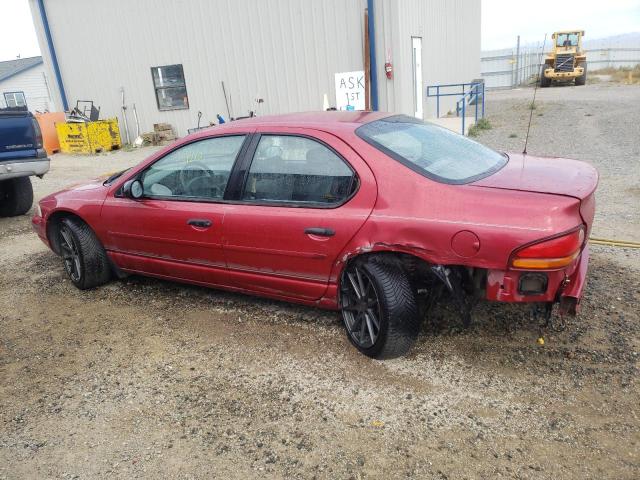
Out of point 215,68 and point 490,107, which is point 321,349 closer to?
point 215,68

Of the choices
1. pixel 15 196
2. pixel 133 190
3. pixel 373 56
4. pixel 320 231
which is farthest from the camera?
pixel 373 56

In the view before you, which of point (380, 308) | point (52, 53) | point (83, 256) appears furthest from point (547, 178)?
point (52, 53)

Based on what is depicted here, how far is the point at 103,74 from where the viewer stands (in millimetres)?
15578

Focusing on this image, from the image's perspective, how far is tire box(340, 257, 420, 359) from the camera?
3035mm

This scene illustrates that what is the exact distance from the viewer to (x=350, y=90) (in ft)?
31.7

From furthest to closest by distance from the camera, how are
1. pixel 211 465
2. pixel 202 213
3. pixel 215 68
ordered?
pixel 215 68 < pixel 202 213 < pixel 211 465

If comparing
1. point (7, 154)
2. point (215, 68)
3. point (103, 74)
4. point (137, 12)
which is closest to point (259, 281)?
point (7, 154)

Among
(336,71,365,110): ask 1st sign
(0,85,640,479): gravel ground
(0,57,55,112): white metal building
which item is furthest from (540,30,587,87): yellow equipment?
(0,57,55,112): white metal building

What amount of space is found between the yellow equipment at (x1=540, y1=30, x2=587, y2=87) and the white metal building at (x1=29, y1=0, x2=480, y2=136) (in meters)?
13.1

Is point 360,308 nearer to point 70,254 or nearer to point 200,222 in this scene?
point 200,222

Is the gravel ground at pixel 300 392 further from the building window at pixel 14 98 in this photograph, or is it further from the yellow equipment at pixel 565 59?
the building window at pixel 14 98

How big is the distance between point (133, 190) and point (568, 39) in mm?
31362

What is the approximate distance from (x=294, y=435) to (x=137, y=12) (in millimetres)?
14503

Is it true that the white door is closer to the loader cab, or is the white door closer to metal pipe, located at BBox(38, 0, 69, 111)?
metal pipe, located at BBox(38, 0, 69, 111)
